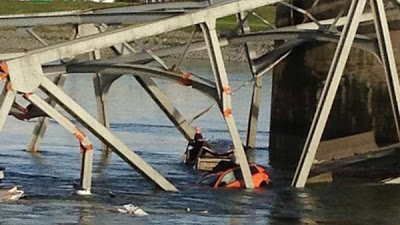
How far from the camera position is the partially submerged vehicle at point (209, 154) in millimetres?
41969

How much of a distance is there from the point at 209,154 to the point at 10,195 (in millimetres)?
10994

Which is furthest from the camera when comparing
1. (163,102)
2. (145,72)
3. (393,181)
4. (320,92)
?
(320,92)

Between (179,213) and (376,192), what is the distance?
306 inches

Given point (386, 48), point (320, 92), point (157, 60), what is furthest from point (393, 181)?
point (320, 92)

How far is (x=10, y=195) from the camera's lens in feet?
107

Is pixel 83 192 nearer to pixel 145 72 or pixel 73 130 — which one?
pixel 73 130

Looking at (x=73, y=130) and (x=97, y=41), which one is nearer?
(x=73, y=130)

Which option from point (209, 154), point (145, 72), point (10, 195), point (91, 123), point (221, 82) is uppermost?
point (145, 72)

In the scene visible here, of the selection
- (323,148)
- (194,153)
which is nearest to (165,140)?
(194,153)

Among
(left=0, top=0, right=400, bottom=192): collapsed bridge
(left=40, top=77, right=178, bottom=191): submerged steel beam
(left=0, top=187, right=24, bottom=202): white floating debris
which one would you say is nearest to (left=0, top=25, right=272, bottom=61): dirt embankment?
(left=0, top=0, right=400, bottom=192): collapsed bridge

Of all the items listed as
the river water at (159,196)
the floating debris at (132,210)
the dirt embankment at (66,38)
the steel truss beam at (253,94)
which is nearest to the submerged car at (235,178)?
the river water at (159,196)

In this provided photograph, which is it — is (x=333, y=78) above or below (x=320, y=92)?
below

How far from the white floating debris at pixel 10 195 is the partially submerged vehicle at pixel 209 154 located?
936 centimetres

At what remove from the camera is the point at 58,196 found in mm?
33875
